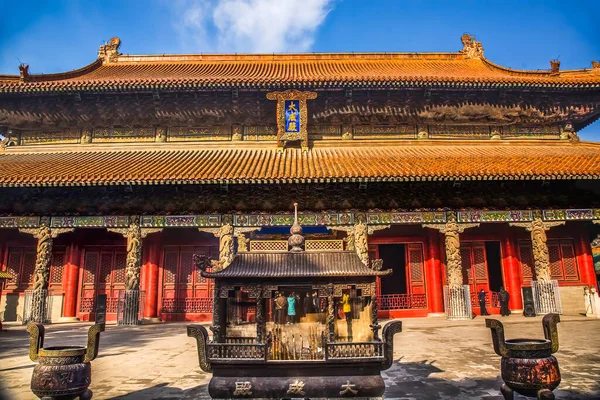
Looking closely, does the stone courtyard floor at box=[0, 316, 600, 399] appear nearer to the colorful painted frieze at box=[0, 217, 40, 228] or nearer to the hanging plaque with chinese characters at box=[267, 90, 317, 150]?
the colorful painted frieze at box=[0, 217, 40, 228]

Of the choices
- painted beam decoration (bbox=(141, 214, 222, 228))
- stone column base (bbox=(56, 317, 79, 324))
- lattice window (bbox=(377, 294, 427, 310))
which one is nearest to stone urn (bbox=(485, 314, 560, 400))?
painted beam decoration (bbox=(141, 214, 222, 228))

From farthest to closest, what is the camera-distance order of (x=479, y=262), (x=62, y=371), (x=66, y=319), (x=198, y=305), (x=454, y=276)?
(x=479, y=262) < (x=198, y=305) < (x=66, y=319) < (x=454, y=276) < (x=62, y=371)

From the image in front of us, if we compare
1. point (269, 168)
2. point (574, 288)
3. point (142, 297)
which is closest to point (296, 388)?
point (269, 168)

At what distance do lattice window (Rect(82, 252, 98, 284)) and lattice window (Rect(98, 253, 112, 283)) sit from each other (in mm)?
208

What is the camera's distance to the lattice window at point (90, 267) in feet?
44.8

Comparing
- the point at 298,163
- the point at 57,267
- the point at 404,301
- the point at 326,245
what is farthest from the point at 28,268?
the point at 404,301

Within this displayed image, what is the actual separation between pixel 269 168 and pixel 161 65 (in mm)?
9337

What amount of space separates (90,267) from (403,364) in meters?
11.8

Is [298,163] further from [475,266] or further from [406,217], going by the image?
[475,266]

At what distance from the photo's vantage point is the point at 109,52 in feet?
57.3

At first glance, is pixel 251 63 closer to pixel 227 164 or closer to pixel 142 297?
pixel 227 164

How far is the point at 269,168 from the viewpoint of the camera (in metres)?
11.4

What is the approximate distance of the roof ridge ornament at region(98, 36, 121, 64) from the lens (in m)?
17.3

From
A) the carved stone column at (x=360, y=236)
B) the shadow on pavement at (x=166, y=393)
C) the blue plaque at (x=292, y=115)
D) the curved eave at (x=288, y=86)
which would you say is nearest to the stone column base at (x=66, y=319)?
the curved eave at (x=288, y=86)
